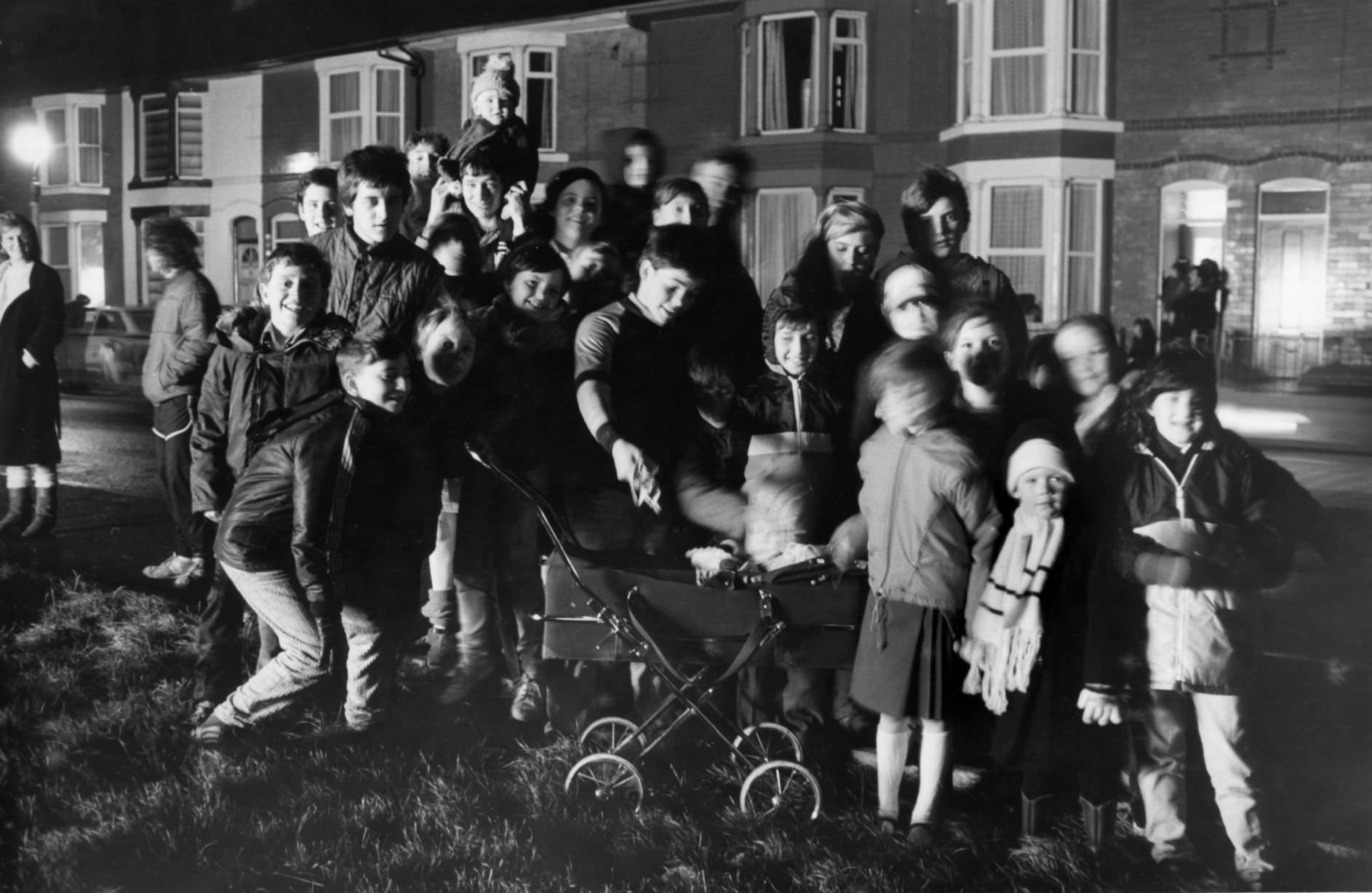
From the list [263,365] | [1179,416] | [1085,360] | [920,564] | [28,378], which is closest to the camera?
[1179,416]

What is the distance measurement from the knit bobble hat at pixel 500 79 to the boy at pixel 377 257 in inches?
12.5

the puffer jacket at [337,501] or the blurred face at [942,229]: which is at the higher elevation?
the blurred face at [942,229]

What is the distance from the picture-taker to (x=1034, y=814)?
10.2ft

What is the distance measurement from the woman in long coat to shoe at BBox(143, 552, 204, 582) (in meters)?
0.37

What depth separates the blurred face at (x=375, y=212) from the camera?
3.67 metres

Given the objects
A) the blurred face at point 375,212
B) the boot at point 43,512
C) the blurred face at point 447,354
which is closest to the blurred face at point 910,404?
the blurred face at point 447,354

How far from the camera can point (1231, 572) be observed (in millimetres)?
2943

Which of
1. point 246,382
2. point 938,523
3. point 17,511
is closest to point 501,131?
point 246,382

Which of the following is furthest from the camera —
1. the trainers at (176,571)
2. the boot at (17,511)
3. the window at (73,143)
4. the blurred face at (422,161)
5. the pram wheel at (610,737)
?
the trainers at (176,571)

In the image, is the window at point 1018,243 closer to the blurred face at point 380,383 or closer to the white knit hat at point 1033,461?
the white knit hat at point 1033,461

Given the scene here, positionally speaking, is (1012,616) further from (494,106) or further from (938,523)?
(494,106)

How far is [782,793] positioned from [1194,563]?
115 cm

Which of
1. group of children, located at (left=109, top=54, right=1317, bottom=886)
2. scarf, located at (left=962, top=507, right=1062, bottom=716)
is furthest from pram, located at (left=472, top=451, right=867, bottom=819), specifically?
scarf, located at (left=962, top=507, right=1062, bottom=716)

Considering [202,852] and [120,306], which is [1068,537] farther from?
[120,306]
